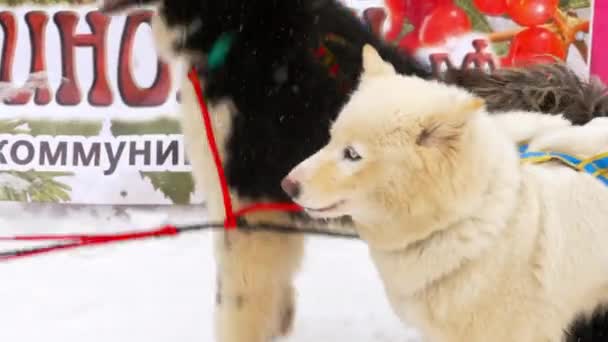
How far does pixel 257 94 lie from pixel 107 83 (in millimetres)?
1718

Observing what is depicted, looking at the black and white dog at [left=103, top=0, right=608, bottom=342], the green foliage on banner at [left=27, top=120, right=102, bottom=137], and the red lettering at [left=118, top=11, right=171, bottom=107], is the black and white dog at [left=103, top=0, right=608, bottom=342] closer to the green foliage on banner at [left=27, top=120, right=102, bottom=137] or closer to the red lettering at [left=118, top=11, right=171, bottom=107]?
the red lettering at [left=118, top=11, right=171, bottom=107]

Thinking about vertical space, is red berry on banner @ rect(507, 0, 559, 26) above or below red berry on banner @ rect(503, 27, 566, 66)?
above

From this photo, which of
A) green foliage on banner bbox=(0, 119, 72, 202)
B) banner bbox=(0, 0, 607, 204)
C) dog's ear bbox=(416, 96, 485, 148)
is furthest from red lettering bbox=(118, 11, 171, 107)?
dog's ear bbox=(416, 96, 485, 148)

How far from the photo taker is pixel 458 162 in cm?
118

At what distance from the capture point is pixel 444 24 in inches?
124

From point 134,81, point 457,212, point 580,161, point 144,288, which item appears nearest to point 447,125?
point 457,212

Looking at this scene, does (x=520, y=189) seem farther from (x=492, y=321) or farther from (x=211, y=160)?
(x=211, y=160)

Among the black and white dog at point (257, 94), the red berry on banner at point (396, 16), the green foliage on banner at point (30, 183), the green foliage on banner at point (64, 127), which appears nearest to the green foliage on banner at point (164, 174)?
the green foliage on banner at point (64, 127)

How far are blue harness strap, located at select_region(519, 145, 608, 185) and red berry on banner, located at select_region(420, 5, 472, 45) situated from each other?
5.93ft

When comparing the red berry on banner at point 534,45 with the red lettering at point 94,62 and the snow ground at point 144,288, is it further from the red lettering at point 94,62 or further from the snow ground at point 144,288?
the red lettering at point 94,62

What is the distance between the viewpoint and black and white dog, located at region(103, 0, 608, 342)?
172 centimetres

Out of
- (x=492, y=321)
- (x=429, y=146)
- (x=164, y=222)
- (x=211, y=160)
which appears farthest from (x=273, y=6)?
(x=164, y=222)

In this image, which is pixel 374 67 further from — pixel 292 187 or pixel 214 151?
pixel 214 151

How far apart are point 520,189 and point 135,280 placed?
1932 mm
